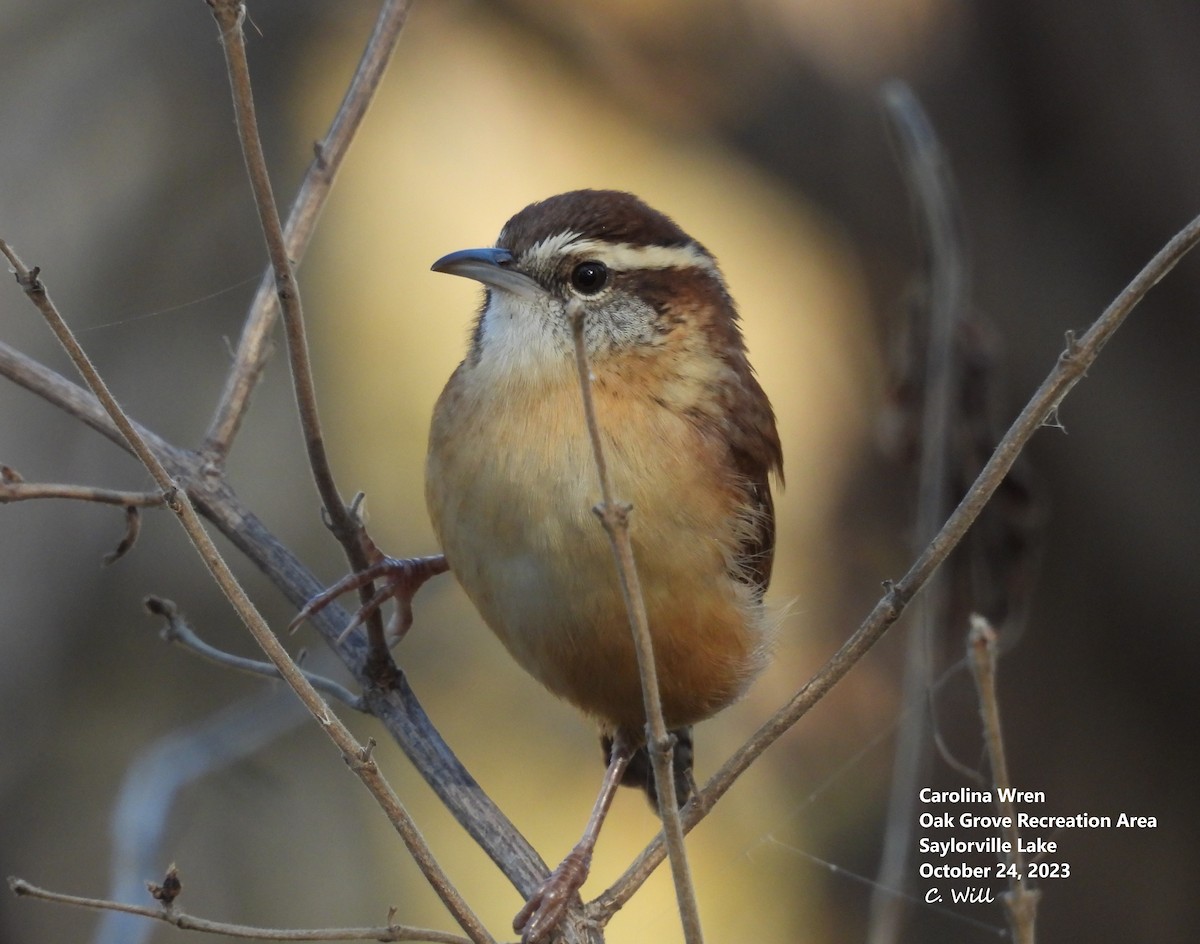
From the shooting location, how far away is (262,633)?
1961 millimetres

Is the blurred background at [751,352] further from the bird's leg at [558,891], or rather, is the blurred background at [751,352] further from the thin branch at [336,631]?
the thin branch at [336,631]


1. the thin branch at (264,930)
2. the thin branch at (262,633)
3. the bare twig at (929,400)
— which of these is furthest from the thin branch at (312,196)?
the bare twig at (929,400)

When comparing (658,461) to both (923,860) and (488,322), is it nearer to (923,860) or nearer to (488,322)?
(488,322)

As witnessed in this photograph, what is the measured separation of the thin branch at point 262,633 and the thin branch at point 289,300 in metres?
0.40

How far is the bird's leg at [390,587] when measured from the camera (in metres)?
2.96

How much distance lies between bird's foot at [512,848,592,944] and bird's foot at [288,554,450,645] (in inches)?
27.6

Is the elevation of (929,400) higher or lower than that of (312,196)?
lower

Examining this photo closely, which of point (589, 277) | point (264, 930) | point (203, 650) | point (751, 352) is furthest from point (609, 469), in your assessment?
point (751, 352)

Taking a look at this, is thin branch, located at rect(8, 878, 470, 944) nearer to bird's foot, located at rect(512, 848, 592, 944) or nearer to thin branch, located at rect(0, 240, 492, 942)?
thin branch, located at rect(0, 240, 492, 942)

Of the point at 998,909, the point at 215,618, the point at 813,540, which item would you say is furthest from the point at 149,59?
the point at 998,909

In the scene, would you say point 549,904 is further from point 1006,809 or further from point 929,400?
point 929,400

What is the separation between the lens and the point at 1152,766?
584 cm

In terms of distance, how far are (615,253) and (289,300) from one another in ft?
3.77

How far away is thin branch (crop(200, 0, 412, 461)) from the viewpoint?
2.96 m
